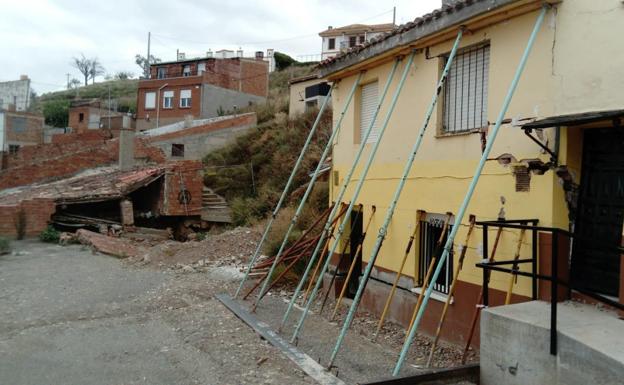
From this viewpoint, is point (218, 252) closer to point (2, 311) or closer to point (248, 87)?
point (2, 311)

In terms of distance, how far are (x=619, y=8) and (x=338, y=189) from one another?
636 cm

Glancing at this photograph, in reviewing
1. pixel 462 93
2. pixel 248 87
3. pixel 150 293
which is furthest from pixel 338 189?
pixel 248 87

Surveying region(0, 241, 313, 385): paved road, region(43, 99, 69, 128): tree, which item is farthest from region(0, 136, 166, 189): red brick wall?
region(43, 99, 69, 128): tree

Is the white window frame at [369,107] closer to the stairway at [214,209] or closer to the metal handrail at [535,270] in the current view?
the metal handrail at [535,270]

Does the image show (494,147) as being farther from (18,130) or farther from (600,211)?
(18,130)

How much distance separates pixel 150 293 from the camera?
10.4 metres

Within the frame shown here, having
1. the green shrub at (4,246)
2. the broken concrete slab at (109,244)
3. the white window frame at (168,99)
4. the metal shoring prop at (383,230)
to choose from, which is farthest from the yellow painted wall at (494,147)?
the white window frame at (168,99)

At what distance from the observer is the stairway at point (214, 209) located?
65.0ft

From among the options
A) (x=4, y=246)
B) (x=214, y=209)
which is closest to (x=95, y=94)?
(x=214, y=209)

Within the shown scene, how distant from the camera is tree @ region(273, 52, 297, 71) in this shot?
57.6 m

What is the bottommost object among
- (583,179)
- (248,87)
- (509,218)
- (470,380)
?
(470,380)

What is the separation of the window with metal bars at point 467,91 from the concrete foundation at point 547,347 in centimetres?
295

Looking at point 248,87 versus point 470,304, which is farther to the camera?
point 248,87

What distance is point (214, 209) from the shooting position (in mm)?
19969
